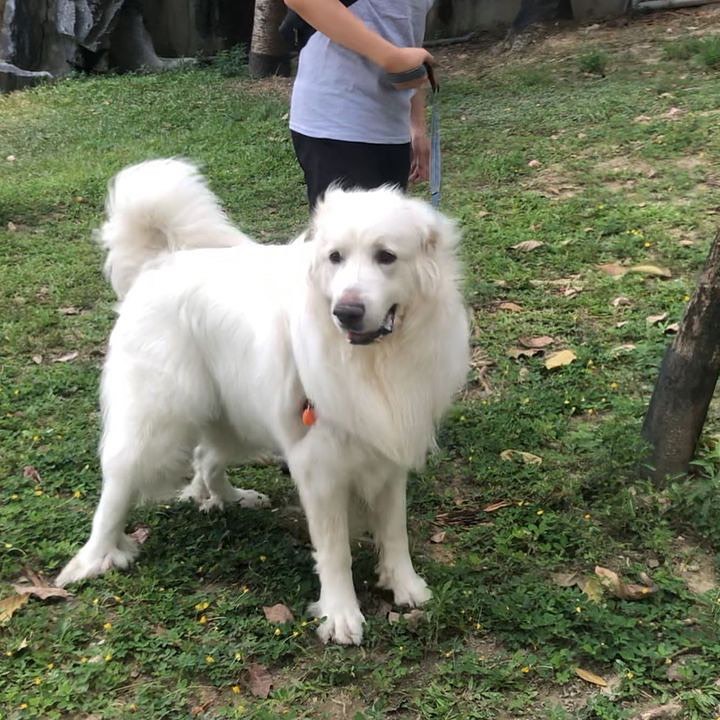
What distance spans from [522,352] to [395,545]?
177 centimetres

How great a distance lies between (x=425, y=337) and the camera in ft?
8.11

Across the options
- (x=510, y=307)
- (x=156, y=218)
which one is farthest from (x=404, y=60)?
→ (x=510, y=307)

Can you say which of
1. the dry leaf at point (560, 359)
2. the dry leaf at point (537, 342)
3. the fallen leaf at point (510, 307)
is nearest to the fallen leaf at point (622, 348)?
the dry leaf at point (560, 359)

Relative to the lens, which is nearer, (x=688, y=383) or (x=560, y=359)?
(x=688, y=383)

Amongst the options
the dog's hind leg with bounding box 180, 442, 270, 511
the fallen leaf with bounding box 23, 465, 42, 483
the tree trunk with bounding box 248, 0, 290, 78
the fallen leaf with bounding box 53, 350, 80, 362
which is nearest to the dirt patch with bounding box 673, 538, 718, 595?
the dog's hind leg with bounding box 180, 442, 270, 511

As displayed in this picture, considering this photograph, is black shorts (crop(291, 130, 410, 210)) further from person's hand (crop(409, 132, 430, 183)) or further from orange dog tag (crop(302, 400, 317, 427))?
orange dog tag (crop(302, 400, 317, 427))

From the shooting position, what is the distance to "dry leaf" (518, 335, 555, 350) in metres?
4.38

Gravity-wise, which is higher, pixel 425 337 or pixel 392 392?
pixel 425 337

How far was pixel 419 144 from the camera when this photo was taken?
3.58m

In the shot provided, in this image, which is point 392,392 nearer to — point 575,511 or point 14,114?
point 575,511

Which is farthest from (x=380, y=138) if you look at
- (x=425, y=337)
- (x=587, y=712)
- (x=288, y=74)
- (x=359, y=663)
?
(x=288, y=74)

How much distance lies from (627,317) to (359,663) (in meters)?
2.70

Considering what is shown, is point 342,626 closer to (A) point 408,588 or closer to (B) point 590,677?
(A) point 408,588

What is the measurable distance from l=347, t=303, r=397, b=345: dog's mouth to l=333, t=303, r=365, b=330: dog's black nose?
4 centimetres
